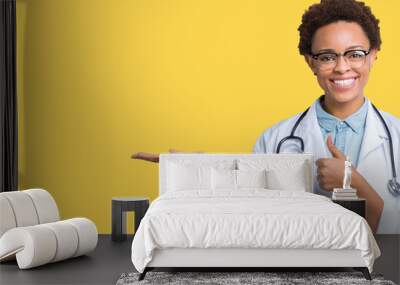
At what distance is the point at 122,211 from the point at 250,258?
7.01 feet

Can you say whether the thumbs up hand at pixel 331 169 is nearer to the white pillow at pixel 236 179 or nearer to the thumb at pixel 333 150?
the thumb at pixel 333 150

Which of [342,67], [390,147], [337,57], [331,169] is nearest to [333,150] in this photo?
[331,169]

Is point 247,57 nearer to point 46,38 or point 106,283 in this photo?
point 46,38

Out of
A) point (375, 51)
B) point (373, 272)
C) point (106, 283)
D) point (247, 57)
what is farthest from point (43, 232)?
point (375, 51)

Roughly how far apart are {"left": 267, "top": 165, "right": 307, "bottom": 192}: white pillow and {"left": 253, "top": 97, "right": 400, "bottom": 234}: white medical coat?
552 mm

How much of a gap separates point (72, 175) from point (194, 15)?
2.21 meters

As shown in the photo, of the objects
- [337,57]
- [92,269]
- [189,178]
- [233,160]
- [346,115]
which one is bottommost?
[92,269]

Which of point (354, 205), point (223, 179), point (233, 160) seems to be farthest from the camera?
point (233, 160)

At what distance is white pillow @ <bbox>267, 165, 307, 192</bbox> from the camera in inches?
258

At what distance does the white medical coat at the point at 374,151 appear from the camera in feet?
23.0

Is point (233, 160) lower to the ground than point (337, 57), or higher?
lower

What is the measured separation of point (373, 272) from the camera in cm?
518

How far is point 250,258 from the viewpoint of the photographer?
487 centimetres

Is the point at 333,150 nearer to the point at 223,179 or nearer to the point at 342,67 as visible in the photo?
the point at 342,67
